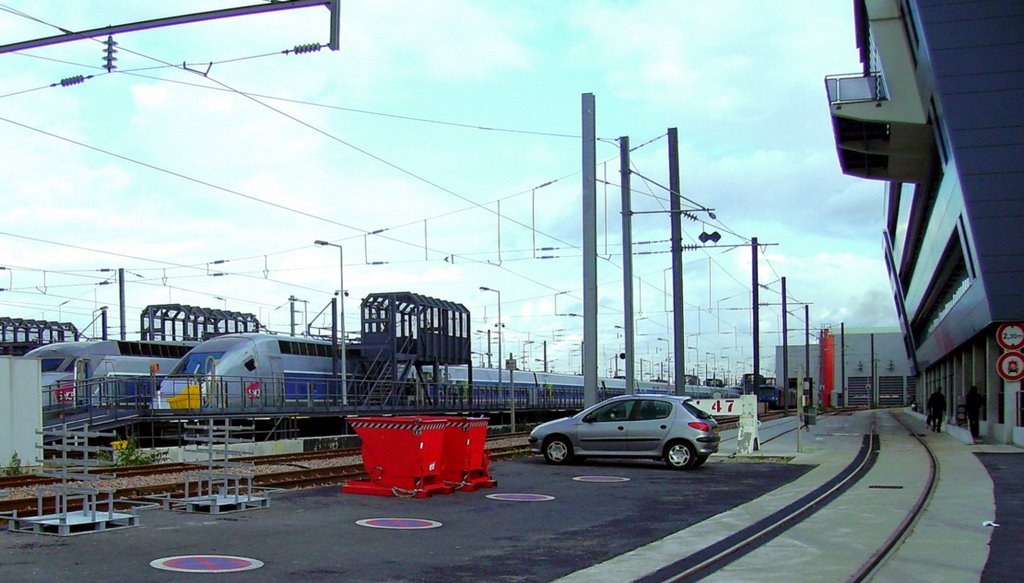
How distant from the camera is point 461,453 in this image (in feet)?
53.1

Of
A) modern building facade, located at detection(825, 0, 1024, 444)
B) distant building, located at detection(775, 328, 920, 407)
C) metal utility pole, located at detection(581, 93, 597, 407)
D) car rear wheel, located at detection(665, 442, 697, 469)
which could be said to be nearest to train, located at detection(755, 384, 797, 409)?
distant building, located at detection(775, 328, 920, 407)

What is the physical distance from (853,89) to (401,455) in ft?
73.4

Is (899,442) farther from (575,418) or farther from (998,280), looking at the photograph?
(575,418)

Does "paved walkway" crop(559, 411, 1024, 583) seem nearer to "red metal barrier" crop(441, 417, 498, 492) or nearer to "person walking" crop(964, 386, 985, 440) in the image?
"red metal barrier" crop(441, 417, 498, 492)

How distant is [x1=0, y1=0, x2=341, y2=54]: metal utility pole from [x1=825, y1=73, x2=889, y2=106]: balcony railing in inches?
941

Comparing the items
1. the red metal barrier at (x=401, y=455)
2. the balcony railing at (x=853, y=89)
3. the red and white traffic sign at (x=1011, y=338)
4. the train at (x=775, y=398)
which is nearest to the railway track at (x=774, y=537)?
the red and white traffic sign at (x=1011, y=338)

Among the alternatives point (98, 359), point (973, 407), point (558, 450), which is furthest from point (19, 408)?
point (973, 407)

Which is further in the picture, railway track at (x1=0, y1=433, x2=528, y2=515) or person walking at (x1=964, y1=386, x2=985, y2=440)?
person walking at (x1=964, y1=386, x2=985, y2=440)

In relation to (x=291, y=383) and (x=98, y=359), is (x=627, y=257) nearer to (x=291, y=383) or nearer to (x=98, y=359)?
(x=291, y=383)

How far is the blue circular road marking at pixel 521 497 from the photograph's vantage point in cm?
1499

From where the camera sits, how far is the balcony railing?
31.2 metres

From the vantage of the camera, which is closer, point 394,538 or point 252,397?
point 394,538

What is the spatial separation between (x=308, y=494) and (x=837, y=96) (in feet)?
74.9

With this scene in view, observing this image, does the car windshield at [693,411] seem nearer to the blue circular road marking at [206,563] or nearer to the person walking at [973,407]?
the blue circular road marking at [206,563]
